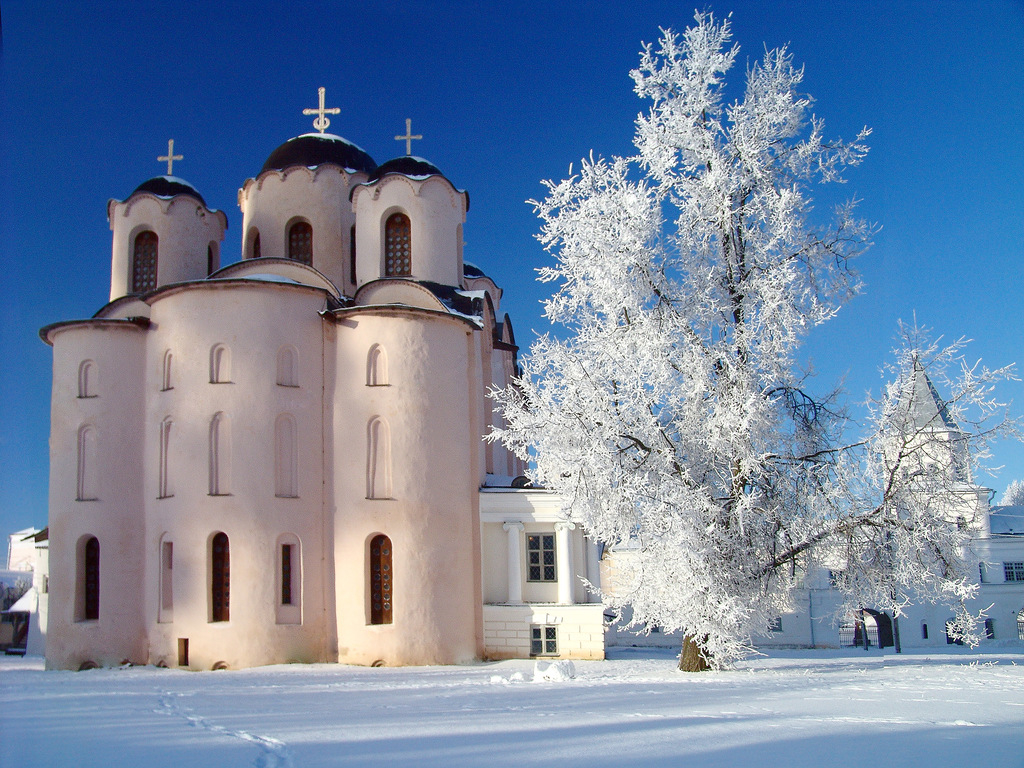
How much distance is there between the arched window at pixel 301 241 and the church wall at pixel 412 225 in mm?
1779

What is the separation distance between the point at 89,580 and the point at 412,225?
1131 centimetres

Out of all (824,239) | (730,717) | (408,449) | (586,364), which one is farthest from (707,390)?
(408,449)

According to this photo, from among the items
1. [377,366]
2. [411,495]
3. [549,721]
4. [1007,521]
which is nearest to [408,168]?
[377,366]

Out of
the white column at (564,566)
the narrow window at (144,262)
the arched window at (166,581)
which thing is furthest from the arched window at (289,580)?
the narrow window at (144,262)

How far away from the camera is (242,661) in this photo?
58.9 ft

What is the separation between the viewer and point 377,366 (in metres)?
20.1

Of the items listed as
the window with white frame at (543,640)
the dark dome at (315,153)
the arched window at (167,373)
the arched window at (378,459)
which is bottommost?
the window with white frame at (543,640)

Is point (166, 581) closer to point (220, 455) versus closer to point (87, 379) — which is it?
point (220, 455)

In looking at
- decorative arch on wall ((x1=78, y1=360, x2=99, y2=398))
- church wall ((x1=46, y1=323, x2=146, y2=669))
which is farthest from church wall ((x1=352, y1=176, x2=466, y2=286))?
decorative arch on wall ((x1=78, y1=360, x2=99, y2=398))

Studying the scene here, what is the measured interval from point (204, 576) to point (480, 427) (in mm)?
6977

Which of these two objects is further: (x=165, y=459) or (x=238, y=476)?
(x=165, y=459)

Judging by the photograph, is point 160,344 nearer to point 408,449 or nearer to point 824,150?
point 408,449

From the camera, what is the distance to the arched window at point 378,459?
1956 centimetres

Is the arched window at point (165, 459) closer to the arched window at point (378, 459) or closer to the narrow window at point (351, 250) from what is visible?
the arched window at point (378, 459)
